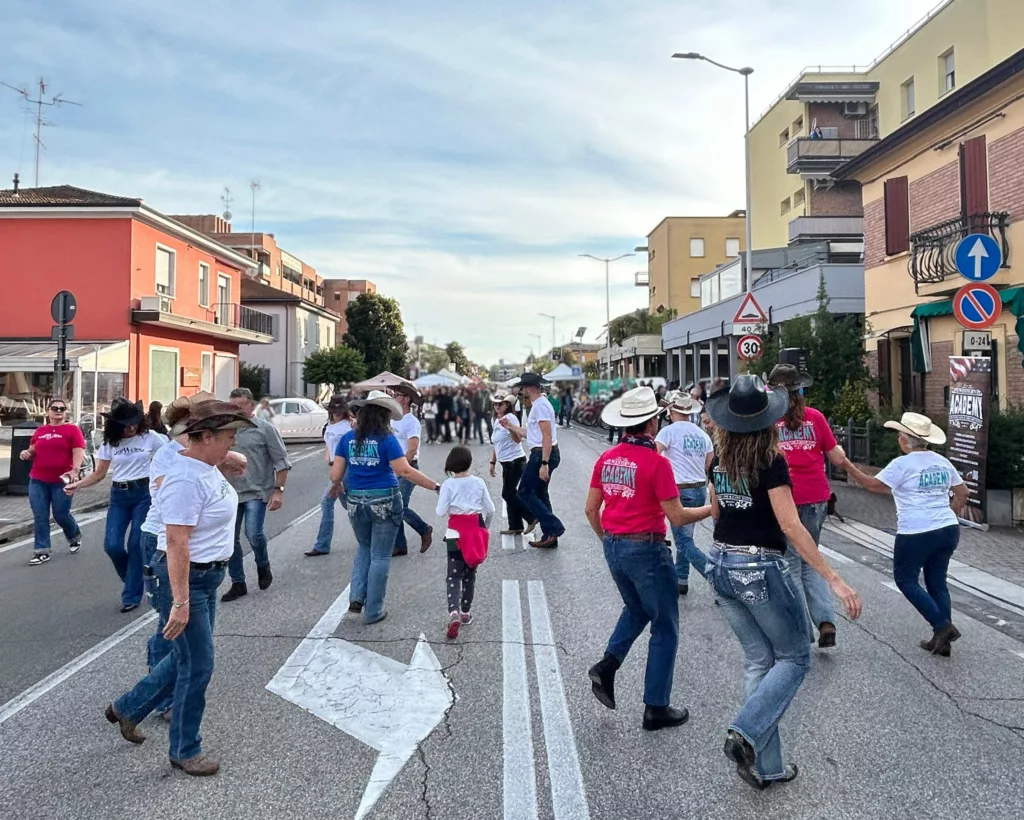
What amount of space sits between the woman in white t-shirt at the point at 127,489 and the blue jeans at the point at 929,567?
229 inches

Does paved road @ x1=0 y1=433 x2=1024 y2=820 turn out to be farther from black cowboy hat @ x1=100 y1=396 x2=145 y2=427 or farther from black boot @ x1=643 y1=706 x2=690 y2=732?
black cowboy hat @ x1=100 y1=396 x2=145 y2=427

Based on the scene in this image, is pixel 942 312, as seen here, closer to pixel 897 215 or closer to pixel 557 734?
pixel 897 215

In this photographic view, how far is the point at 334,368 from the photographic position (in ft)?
140

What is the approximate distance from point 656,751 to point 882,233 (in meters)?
17.4

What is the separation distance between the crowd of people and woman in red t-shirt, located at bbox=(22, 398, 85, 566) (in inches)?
39.6

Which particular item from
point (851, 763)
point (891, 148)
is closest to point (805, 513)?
point (851, 763)

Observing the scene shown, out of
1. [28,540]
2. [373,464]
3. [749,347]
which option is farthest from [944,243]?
[28,540]

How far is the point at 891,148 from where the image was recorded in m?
17.0

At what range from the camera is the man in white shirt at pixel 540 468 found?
8250 mm

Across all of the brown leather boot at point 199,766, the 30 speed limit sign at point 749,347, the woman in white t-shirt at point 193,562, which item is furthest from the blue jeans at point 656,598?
the 30 speed limit sign at point 749,347

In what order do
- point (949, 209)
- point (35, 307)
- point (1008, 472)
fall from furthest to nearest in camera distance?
point (35, 307)
point (949, 209)
point (1008, 472)

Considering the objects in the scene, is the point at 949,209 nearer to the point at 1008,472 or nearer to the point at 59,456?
the point at 1008,472

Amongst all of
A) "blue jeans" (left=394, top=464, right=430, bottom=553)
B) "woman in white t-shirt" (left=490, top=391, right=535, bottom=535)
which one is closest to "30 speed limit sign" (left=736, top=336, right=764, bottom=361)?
"woman in white t-shirt" (left=490, top=391, right=535, bottom=535)

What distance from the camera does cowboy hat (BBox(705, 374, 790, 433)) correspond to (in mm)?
3406
